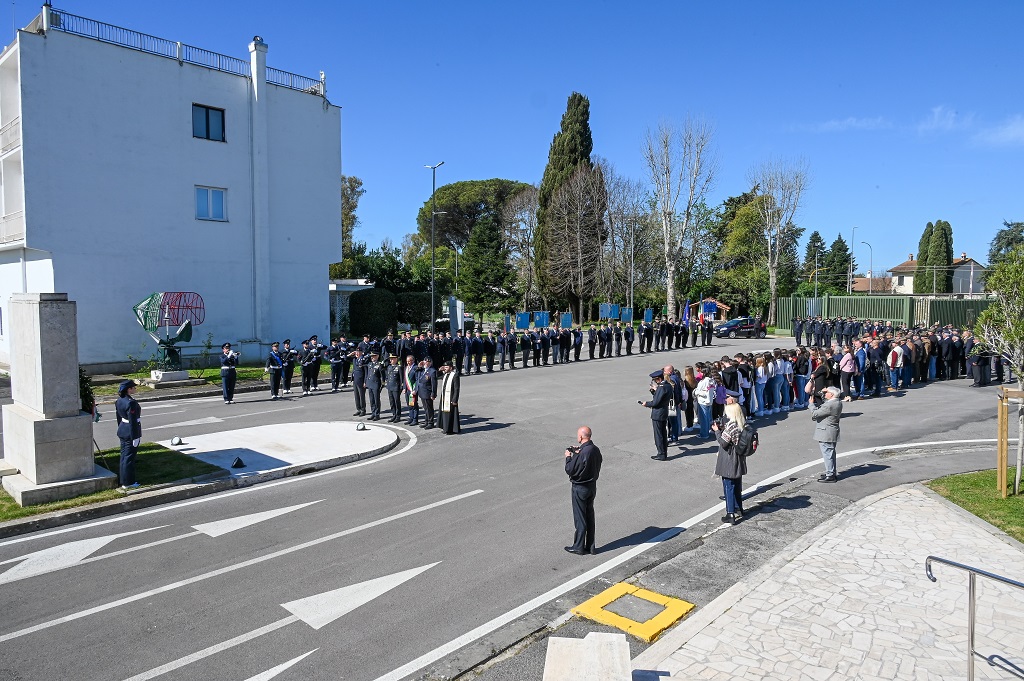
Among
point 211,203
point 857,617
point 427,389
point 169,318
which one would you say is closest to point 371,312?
point 211,203

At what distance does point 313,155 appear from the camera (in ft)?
105

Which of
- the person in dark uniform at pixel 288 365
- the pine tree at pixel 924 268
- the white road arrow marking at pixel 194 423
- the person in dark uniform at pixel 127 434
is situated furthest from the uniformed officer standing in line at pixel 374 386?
the pine tree at pixel 924 268

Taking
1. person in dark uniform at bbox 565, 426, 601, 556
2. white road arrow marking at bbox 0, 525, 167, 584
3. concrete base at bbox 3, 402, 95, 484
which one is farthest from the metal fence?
white road arrow marking at bbox 0, 525, 167, 584

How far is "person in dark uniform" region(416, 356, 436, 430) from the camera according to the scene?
1564 cm

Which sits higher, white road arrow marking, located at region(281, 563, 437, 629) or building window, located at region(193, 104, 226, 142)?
building window, located at region(193, 104, 226, 142)

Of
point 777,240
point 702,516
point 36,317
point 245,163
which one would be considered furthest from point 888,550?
point 777,240

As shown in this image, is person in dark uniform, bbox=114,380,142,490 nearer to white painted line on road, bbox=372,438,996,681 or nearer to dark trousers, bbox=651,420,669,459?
white painted line on road, bbox=372,438,996,681

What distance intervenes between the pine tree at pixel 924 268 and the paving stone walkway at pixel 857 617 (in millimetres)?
74137

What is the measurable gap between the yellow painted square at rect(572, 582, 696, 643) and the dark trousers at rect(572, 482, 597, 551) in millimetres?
911

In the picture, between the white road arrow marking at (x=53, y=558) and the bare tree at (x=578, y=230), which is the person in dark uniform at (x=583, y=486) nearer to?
the white road arrow marking at (x=53, y=558)

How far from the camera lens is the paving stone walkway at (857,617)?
5.58 metres

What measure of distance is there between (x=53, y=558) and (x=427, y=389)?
8.45 metres

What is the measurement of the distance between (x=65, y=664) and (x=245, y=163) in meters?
27.0

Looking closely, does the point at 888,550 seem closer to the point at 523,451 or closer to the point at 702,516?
the point at 702,516
